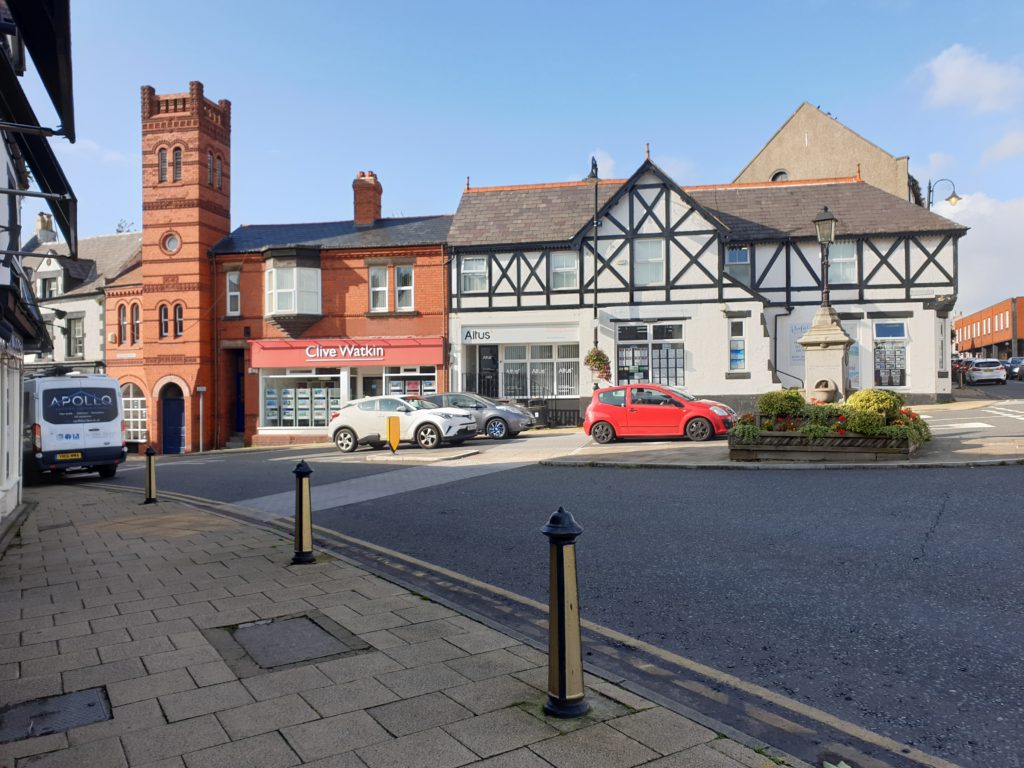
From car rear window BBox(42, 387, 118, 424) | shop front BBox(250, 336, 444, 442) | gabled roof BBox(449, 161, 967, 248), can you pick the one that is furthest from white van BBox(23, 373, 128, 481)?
gabled roof BBox(449, 161, 967, 248)

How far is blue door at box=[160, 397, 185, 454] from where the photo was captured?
3025cm

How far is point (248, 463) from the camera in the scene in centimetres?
1945

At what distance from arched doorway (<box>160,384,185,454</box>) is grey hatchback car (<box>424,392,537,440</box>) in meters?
12.9

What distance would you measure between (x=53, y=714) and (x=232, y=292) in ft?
94.3

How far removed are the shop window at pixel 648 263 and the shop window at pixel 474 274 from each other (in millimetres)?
5666

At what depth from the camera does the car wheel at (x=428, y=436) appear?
2017 cm

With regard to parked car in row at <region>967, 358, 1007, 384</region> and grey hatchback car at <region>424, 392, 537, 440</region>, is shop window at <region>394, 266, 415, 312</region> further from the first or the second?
parked car in row at <region>967, 358, 1007, 384</region>

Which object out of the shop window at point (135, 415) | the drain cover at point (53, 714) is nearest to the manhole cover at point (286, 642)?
the drain cover at point (53, 714)

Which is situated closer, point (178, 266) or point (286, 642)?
point (286, 642)

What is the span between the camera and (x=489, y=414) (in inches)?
870

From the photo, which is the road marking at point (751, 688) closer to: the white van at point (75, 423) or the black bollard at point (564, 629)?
the black bollard at point (564, 629)

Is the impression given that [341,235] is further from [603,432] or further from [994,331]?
[994,331]

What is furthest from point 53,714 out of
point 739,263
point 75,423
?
point 739,263

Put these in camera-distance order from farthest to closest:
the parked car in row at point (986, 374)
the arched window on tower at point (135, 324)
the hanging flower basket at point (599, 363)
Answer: the parked car in row at point (986, 374) → the arched window on tower at point (135, 324) → the hanging flower basket at point (599, 363)
